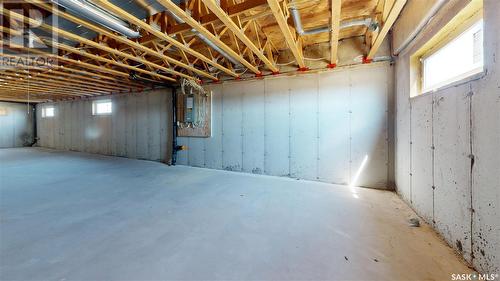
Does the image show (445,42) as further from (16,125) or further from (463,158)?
(16,125)

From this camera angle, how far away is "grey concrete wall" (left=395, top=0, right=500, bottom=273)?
123 centimetres

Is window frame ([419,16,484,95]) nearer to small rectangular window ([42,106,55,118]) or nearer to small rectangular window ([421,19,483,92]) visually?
small rectangular window ([421,19,483,92])

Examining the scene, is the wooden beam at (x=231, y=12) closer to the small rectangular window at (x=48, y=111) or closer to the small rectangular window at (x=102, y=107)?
the small rectangular window at (x=102, y=107)

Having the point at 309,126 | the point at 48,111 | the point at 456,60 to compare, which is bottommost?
the point at 309,126

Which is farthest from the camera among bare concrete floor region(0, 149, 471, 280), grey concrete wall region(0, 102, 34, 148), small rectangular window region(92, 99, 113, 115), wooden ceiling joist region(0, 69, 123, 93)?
grey concrete wall region(0, 102, 34, 148)

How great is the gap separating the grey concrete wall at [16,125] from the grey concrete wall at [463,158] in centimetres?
1350

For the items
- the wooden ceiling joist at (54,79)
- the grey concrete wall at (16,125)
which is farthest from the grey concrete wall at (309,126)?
the grey concrete wall at (16,125)

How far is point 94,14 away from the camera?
185cm

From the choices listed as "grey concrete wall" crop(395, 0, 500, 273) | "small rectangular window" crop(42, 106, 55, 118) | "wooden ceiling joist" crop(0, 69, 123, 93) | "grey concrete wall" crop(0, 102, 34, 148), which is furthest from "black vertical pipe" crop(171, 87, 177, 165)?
"grey concrete wall" crop(0, 102, 34, 148)

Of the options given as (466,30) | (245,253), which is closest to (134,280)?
(245,253)

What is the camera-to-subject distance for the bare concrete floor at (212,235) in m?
1.36

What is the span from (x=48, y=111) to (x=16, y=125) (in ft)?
6.37

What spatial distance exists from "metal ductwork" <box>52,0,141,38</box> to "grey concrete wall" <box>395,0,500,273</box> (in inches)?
122

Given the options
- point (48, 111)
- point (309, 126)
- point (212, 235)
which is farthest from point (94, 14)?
point (48, 111)
